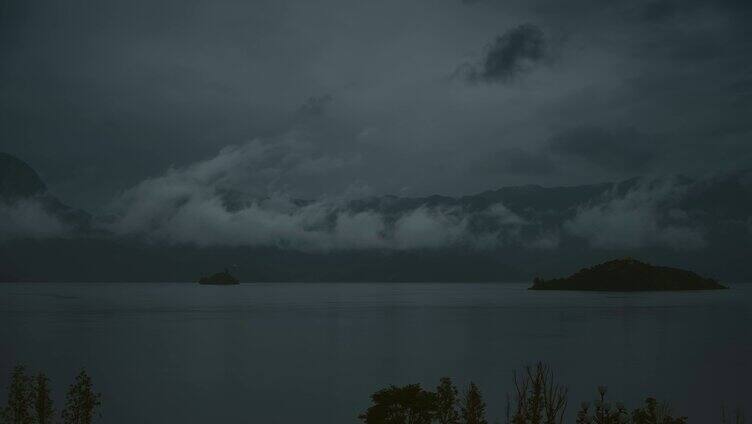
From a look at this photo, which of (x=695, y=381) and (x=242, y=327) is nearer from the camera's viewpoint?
(x=695, y=381)

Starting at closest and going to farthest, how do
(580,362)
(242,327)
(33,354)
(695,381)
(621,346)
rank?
1. (695,381)
2. (580,362)
3. (33,354)
4. (621,346)
5. (242,327)

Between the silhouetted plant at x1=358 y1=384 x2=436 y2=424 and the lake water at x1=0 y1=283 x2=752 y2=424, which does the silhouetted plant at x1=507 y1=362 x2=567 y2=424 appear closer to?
the silhouetted plant at x1=358 y1=384 x2=436 y2=424

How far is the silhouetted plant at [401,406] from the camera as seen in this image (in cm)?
3031

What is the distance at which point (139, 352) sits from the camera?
336ft

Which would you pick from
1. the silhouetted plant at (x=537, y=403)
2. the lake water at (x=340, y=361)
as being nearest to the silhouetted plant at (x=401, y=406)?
the silhouetted plant at (x=537, y=403)

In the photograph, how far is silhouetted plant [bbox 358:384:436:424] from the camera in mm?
30312

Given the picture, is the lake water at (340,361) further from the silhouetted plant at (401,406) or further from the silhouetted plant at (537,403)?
the silhouetted plant at (537,403)

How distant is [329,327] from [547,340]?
55058 millimetres

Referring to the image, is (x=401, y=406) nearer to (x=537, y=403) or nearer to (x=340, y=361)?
(x=537, y=403)

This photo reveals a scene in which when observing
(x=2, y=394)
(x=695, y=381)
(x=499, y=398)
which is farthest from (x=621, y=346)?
(x=2, y=394)

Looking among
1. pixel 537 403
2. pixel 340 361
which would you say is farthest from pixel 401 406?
pixel 340 361

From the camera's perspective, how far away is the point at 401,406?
3066 centimetres

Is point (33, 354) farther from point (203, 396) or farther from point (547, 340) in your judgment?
point (547, 340)

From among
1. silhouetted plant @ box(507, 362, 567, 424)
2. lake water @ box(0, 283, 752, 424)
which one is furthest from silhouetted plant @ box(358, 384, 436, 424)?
lake water @ box(0, 283, 752, 424)
